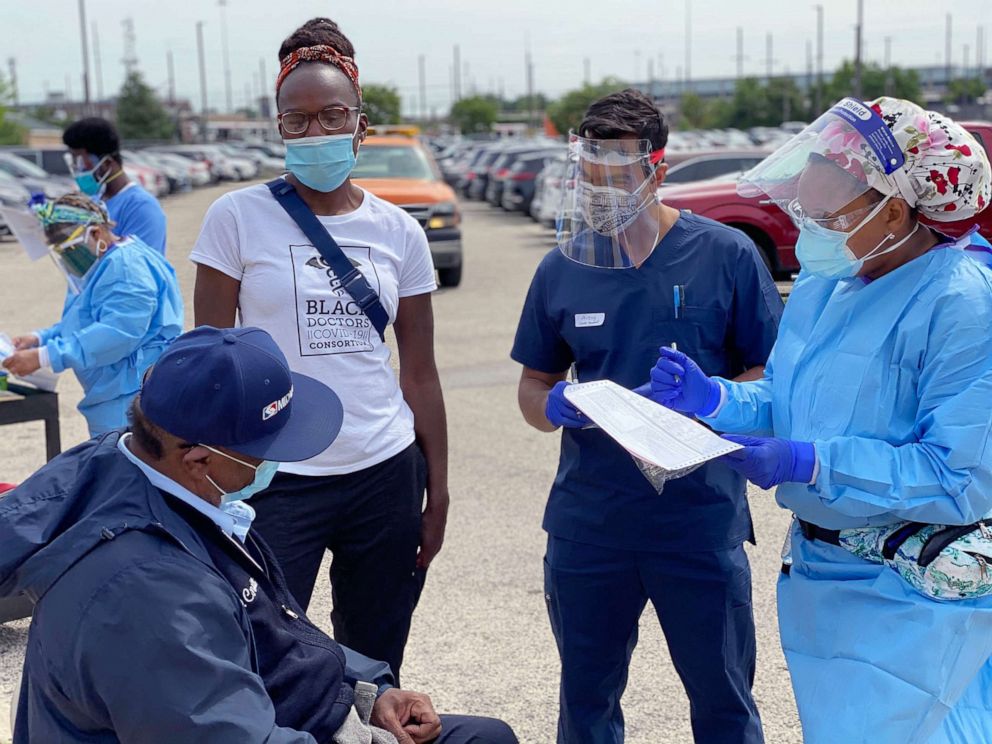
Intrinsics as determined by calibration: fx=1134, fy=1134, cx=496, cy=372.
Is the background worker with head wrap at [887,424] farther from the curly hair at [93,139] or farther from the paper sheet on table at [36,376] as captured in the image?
the curly hair at [93,139]

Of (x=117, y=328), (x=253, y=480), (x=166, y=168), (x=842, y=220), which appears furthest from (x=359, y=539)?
(x=166, y=168)

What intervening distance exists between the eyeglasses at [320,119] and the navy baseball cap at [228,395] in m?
1.05

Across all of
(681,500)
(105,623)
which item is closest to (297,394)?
(105,623)

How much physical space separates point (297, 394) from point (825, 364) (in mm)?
1116

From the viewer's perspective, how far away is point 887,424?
2305 mm

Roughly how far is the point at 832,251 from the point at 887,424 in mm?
400

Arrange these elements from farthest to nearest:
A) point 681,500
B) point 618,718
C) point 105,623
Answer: point 618,718 → point 681,500 → point 105,623

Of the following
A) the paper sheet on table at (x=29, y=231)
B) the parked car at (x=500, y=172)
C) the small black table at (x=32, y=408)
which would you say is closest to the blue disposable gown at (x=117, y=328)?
the small black table at (x=32, y=408)

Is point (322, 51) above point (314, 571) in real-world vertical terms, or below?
above

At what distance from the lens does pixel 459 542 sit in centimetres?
590

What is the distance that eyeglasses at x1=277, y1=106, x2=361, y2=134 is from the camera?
3086 millimetres

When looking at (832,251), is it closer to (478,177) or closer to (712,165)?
(712,165)

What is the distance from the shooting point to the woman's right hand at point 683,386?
8.70 ft

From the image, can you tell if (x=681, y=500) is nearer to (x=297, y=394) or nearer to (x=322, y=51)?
(x=297, y=394)
